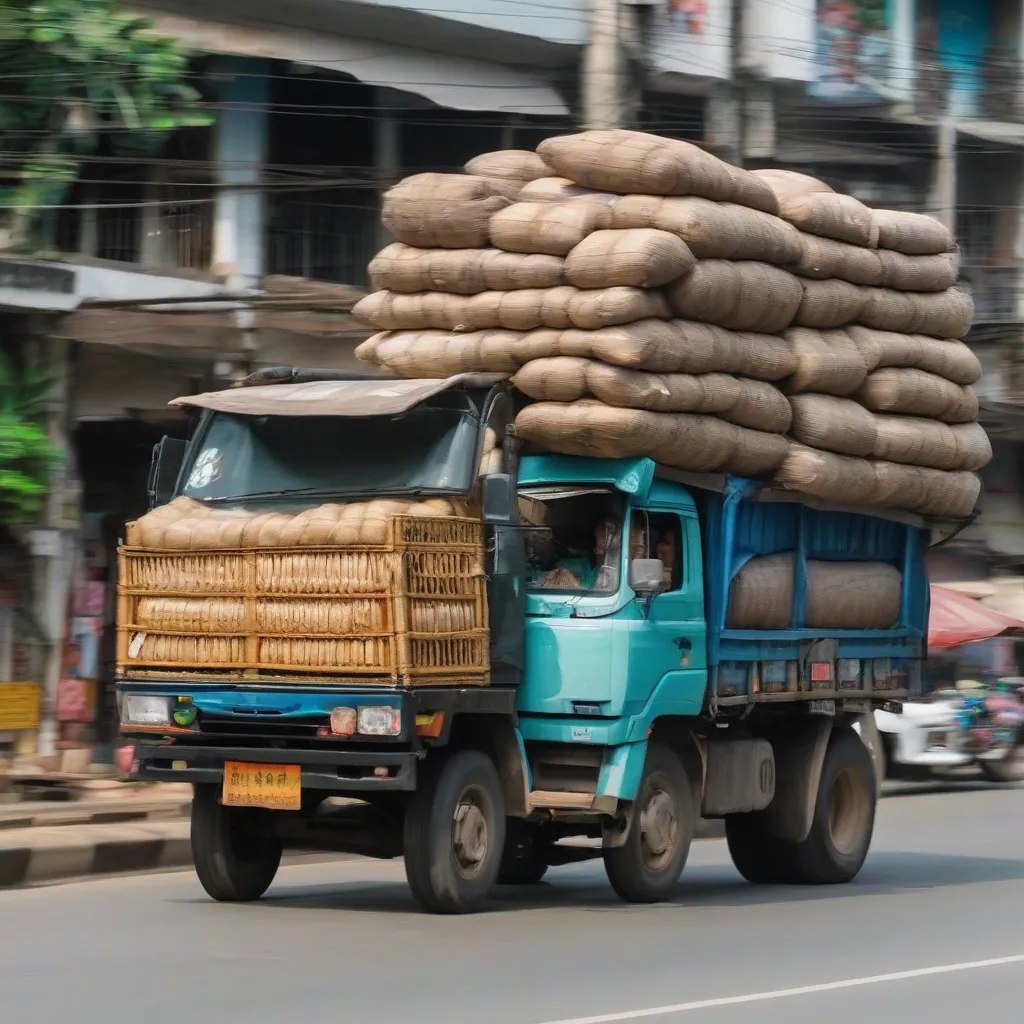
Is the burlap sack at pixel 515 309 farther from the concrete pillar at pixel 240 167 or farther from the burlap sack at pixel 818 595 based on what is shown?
the concrete pillar at pixel 240 167

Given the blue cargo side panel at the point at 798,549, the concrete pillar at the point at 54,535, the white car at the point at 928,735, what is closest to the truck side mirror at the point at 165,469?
the blue cargo side panel at the point at 798,549

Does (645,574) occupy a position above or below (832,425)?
below

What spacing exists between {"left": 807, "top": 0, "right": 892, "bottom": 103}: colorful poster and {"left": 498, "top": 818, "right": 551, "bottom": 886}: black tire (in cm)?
1548

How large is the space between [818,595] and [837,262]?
6.61 feet

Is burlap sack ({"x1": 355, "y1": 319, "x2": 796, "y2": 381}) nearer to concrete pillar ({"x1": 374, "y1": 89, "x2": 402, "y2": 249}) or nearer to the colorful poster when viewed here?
concrete pillar ({"x1": 374, "y1": 89, "x2": 402, "y2": 249})

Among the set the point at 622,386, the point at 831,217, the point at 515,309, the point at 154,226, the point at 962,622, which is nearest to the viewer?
the point at 622,386

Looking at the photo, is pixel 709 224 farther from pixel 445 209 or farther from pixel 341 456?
pixel 341 456

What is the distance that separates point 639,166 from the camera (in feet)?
35.1

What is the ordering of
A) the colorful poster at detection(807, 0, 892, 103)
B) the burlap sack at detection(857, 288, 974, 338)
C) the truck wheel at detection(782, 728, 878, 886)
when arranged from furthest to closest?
the colorful poster at detection(807, 0, 892, 103), the truck wheel at detection(782, 728, 878, 886), the burlap sack at detection(857, 288, 974, 338)

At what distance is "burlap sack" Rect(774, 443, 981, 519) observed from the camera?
38.1ft

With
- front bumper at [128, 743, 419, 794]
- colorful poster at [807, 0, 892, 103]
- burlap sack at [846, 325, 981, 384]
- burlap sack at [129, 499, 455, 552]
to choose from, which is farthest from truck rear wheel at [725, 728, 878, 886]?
colorful poster at [807, 0, 892, 103]

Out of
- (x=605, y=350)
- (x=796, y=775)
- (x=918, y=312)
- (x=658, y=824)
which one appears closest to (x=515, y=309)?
(x=605, y=350)

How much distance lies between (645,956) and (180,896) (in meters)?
3.17

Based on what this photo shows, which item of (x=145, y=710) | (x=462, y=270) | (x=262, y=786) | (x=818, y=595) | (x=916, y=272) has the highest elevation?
(x=916, y=272)
